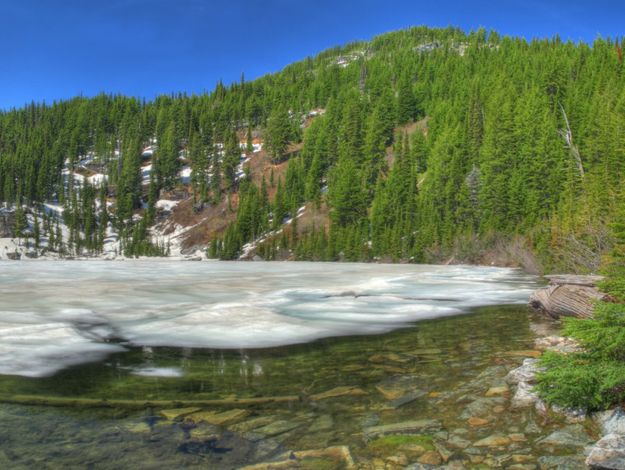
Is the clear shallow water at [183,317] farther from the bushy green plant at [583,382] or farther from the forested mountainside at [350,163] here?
the forested mountainside at [350,163]

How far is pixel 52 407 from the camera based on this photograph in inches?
234

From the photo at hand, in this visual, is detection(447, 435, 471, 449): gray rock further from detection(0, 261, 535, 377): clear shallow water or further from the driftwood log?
the driftwood log

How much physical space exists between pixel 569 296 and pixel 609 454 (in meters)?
8.59

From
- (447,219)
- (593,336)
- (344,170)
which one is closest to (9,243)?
(344,170)

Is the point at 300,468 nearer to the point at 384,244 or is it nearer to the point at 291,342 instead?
the point at 291,342

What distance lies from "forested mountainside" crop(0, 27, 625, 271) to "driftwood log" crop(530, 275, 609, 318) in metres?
11.4

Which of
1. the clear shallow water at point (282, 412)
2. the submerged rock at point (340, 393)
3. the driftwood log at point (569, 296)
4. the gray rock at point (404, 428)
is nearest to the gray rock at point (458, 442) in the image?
the clear shallow water at point (282, 412)

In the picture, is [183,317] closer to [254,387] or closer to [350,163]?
[254,387]

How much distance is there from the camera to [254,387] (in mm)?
6941

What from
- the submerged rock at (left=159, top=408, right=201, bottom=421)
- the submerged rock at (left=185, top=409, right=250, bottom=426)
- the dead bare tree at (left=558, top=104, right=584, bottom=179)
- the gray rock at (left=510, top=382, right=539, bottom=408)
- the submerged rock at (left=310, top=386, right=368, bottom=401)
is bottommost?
the submerged rock at (left=310, top=386, right=368, bottom=401)

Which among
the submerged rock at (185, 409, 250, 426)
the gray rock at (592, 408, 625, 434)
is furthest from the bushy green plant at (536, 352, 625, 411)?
the submerged rock at (185, 409, 250, 426)

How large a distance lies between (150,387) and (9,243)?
356ft

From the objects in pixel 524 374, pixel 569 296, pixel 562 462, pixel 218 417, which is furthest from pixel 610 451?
pixel 569 296

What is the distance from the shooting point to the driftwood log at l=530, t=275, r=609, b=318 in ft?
35.9
